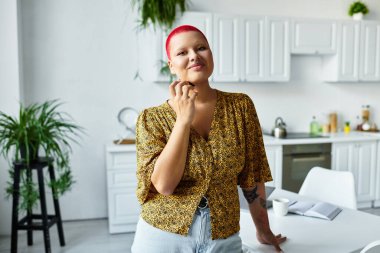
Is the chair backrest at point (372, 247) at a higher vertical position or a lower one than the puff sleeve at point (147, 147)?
lower

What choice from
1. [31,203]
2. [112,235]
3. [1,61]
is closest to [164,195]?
[31,203]

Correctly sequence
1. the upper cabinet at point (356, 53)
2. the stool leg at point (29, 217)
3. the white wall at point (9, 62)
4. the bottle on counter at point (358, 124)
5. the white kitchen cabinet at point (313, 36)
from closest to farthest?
the stool leg at point (29, 217), the white wall at point (9, 62), the white kitchen cabinet at point (313, 36), the upper cabinet at point (356, 53), the bottle on counter at point (358, 124)

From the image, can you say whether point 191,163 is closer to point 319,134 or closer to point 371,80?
point 319,134

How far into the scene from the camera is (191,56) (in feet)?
3.74

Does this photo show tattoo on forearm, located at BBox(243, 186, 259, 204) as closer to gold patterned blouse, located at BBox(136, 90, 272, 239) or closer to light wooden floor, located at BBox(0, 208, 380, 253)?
gold patterned blouse, located at BBox(136, 90, 272, 239)

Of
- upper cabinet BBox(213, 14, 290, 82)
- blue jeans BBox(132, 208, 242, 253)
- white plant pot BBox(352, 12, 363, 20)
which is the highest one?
white plant pot BBox(352, 12, 363, 20)

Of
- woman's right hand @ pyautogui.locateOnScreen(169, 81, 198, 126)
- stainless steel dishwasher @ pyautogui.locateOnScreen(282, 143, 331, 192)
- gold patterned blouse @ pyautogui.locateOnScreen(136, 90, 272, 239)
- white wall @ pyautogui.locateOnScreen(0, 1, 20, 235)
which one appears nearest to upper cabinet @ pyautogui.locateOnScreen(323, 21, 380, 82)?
stainless steel dishwasher @ pyautogui.locateOnScreen(282, 143, 331, 192)

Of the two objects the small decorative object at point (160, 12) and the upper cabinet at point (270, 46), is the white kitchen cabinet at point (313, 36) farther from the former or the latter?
the small decorative object at point (160, 12)

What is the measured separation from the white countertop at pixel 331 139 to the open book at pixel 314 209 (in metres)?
2.07

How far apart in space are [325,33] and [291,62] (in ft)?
1.68

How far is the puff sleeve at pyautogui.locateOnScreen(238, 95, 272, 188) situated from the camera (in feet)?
4.01

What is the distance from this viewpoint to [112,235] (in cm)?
381

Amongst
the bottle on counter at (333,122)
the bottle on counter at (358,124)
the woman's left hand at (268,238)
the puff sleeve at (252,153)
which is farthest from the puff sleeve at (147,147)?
the bottle on counter at (358,124)

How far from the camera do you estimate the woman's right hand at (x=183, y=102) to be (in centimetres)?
106
